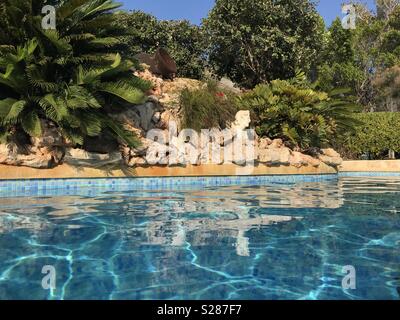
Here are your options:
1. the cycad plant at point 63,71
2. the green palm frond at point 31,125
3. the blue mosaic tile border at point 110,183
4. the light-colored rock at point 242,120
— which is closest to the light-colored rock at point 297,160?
the blue mosaic tile border at point 110,183

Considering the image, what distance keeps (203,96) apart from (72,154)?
4.26 meters

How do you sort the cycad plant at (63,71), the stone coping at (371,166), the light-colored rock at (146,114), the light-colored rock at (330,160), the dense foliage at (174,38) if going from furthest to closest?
1. the dense foliage at (174,38)
2. the stone coping at (371,166)
3. the light-colored rock at (330,160)
4. the light-colored rock at (146,114)
5. the cycad plant at (63,71)

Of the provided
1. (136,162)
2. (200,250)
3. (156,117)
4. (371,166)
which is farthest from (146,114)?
(371,166)

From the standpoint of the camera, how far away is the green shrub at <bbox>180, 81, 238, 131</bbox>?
11.4m

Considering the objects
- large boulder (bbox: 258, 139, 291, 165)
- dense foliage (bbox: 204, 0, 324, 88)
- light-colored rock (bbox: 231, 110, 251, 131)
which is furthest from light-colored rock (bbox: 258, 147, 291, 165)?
dense foliage (bbox: 204, 0, 324, 88)

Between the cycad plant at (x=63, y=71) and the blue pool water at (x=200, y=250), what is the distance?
2.48 metres

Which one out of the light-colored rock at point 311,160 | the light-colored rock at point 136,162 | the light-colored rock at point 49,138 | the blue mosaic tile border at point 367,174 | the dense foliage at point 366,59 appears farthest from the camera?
the dense foliage at point 366,59

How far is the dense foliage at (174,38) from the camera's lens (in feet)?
63.7

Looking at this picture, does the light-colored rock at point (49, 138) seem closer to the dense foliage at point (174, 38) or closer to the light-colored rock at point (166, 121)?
the light-colored rock at point (166, 121)

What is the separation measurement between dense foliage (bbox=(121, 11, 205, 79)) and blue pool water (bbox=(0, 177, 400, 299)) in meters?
13.7

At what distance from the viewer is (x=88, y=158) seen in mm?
9664

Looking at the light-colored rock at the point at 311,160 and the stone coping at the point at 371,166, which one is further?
the stone coping at the point at 371,166

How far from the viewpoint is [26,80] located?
28.6 feet
